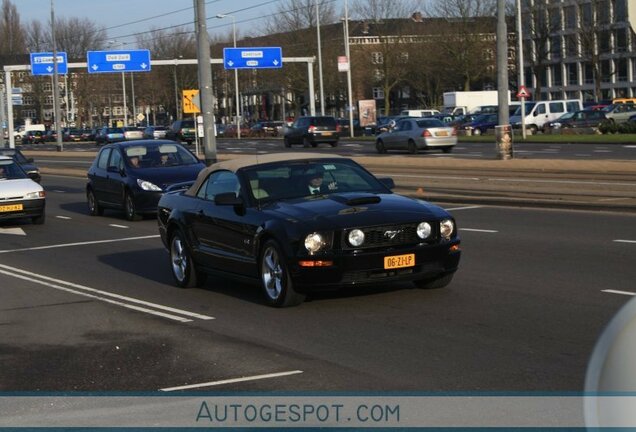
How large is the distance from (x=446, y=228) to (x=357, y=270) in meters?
1.07

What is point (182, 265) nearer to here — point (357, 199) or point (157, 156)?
point (357, 199)

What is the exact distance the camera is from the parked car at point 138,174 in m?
21.0

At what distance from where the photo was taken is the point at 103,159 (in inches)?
917

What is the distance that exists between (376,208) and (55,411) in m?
4.21

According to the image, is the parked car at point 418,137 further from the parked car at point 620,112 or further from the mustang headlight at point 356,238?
the mustang headlight at point 356,238

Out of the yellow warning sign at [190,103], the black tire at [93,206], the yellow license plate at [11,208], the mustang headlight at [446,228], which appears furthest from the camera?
the yellow warning sign at [190,103]

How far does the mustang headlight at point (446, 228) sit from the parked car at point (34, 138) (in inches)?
3842

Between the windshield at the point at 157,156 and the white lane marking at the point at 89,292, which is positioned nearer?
the white lane marking at the point at 89,292

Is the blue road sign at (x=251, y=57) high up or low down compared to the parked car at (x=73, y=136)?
up

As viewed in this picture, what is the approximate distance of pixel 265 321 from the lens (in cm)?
981

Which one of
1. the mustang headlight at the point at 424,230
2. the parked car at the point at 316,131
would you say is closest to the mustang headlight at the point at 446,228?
the mustang headlight at the point at 424,230

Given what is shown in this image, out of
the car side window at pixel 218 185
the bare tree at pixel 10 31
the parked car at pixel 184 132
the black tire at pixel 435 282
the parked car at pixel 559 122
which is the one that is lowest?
the black tire at pixel 435 282

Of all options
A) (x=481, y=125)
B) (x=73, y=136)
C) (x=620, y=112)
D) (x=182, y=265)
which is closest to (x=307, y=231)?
(x=182, y=265)

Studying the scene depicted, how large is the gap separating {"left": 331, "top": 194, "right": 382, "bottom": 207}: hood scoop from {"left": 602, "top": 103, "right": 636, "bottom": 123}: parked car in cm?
4619
